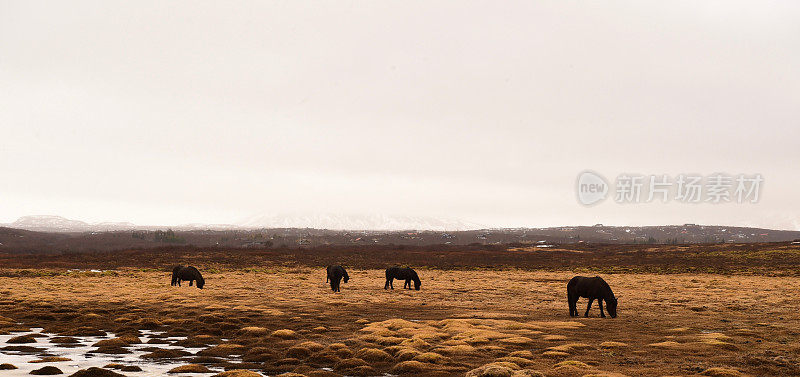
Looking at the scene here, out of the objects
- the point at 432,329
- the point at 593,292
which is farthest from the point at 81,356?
the point at 593,292

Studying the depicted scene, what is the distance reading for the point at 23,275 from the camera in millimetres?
63094

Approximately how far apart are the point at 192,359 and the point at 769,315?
29.0 m

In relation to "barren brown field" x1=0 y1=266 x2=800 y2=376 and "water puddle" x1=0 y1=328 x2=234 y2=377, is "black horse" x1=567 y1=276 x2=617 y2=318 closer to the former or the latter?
"barren brown field" x1=0 y1=266 x2=800 y2=376

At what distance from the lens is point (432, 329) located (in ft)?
77.4

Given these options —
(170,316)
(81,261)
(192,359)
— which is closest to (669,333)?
(192,359)

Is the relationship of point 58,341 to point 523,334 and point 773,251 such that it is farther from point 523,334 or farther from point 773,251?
point 773,251

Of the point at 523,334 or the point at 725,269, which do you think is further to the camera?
the point at 725,269

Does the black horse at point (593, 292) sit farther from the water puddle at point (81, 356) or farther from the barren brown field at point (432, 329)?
the water puddle at point (81, 356)

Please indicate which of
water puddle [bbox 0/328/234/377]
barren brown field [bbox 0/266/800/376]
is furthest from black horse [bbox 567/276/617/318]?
water puddle [bbox 0/328/234/377]

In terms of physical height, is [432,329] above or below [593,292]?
below

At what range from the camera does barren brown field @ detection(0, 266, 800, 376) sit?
1695 cm

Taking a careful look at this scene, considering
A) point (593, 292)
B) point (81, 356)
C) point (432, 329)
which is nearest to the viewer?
point (81, 356)

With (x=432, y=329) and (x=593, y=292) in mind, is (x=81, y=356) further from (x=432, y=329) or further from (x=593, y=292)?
(x=593, y=292)

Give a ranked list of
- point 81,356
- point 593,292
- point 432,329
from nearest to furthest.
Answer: point 81,356 → point 432,329 → point 593,292
